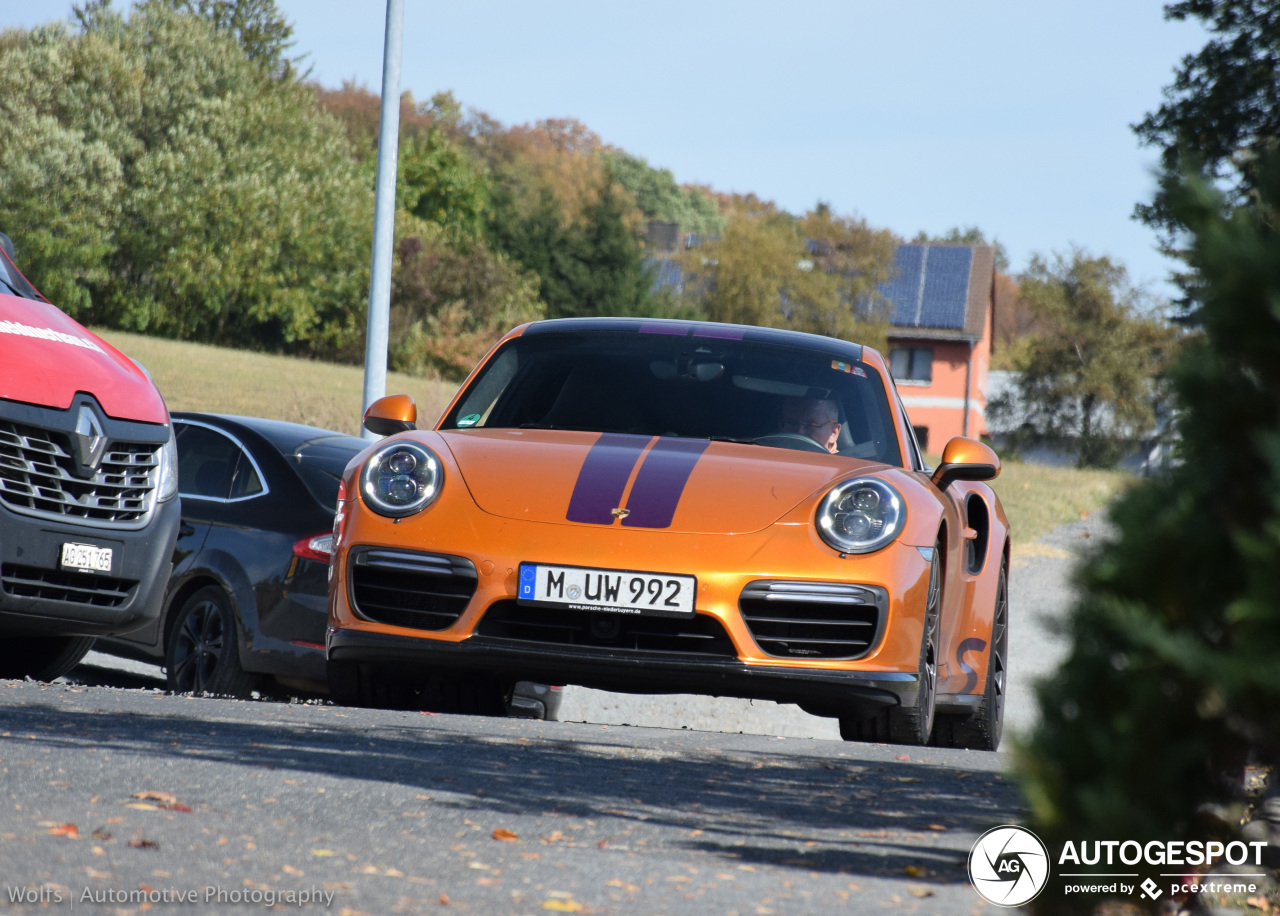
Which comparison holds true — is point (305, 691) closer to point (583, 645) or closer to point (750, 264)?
point (583, 645)

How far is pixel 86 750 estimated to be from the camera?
4.45 metres

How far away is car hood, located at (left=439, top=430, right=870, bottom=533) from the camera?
5312 mm

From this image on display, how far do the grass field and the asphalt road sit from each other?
10.5 m

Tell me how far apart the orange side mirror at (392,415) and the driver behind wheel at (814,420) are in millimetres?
1506

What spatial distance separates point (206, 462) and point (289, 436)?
1.49ft

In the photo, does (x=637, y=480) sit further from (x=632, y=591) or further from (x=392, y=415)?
(x=392, y=415)

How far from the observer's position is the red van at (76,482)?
6211 millimetres

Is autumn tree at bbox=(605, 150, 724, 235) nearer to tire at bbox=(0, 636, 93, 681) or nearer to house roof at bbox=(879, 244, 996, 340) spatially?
house roof at bbox=(879, 244, 996, 340)

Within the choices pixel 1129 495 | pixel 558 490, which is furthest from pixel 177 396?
pixel 1129 495

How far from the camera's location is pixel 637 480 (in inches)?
215

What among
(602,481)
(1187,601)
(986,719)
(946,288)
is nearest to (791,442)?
(602,481)

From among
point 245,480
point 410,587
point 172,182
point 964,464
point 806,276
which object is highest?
point 172,182

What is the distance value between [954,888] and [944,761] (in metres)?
2.22

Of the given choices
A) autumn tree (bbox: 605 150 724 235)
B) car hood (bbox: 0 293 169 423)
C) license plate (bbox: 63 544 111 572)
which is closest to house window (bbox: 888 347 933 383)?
autumn tree (bbox: 605 150 724 235)
